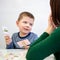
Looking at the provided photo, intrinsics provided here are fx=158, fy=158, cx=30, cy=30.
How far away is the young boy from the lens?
5.48 ft

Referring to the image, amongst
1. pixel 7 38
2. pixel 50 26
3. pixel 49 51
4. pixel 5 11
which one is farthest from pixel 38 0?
pixel 49 51

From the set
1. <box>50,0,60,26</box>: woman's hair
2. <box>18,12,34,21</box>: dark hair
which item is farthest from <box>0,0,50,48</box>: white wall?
<box>50,0,60,26</box>: woman's hair

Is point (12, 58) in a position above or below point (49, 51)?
below

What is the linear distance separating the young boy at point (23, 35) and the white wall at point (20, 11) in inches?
2.0

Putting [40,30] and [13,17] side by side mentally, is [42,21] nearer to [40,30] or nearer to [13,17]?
[40,30]

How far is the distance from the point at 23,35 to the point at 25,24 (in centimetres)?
13

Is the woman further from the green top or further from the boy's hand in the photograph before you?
the boy's hand

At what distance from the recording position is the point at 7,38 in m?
1.69

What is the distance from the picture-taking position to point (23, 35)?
1719 millimetres

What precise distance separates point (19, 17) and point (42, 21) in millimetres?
256

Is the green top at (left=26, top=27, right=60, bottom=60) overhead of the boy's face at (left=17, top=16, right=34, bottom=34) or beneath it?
overhead

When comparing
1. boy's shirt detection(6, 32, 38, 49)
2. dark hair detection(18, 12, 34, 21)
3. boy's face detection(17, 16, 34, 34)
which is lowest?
boy's shirt detection(6, 32, 38, 49)

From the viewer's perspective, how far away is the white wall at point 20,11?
5.59 ft

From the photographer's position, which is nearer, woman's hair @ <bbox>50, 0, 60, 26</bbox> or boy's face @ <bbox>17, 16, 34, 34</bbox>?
woman's hair @ <bbox>50, 0, 60, 26</bbox>
